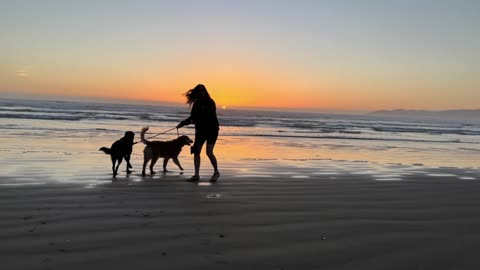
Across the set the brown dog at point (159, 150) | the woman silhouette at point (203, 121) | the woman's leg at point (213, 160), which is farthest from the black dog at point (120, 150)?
the woman's leg at point (213, 160)

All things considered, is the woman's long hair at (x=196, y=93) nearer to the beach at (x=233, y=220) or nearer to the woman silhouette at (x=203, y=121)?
the woman silhouette at (x=203, y=121)

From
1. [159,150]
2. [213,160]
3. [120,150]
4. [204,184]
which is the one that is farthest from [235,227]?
[159,150]

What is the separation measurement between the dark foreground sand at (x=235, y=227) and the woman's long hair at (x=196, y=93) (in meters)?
1.49

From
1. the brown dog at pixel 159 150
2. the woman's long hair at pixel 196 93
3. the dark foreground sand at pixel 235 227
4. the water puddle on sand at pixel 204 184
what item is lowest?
the water puddle on sand at pixel 204 184

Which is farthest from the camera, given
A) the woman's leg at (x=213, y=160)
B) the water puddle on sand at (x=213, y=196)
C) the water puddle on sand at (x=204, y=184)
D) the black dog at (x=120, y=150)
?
the black dog at (x=120, y=150)

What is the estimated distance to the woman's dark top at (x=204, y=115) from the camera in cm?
718

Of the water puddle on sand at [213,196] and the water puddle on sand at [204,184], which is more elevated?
the water puddle on sand at [213,196]

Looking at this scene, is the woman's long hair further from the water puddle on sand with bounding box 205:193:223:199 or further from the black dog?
the water puddle on sand with bounding box 205:193:223:199

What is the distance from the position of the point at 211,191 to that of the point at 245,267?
3055mm

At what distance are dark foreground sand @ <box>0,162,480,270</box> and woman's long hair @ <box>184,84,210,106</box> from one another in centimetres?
149

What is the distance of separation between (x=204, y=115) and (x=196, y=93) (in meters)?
0.40

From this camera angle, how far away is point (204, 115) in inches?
283

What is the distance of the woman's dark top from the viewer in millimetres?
→ 7184

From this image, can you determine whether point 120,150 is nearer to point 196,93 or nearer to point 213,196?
point 196,93
